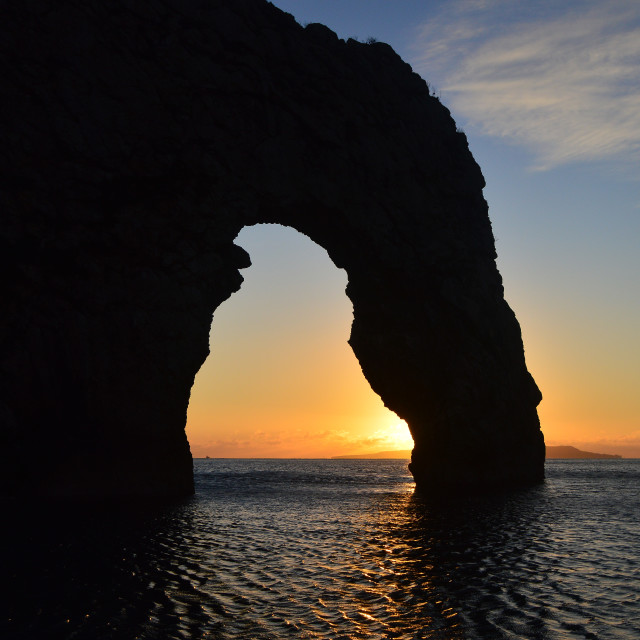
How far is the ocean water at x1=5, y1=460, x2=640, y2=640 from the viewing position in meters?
12.1

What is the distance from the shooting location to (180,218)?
1375 inches

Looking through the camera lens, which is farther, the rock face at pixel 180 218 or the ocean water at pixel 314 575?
the rock face at pixel 180 218

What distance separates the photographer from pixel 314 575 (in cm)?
1631

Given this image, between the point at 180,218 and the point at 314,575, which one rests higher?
the point at 180,218

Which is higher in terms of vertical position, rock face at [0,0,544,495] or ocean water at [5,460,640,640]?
rock face at [0,0,544,495]

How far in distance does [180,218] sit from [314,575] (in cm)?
2404

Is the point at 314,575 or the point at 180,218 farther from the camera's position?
the point at 180,218

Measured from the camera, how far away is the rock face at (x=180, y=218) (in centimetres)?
3127

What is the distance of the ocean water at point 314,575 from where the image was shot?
39.7 feet

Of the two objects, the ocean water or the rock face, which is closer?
the ocean water

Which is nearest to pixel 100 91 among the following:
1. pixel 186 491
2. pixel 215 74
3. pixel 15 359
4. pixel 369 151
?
pixel 215 74

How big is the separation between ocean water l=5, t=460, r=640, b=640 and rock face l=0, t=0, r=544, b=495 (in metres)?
6.46

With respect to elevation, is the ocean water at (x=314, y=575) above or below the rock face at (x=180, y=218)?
below

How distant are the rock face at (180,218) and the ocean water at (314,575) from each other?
6.46 meters
